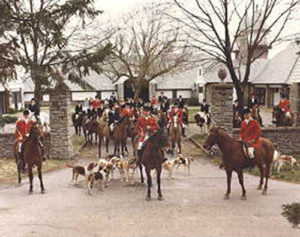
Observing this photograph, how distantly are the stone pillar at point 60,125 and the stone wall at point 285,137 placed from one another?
353 inches

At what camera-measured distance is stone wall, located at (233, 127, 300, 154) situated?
1683 centimetres

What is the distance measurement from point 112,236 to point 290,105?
16790mm

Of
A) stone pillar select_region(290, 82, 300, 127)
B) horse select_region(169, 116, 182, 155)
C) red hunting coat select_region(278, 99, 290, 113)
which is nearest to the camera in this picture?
horse select_region(169, 116, 182, 155)

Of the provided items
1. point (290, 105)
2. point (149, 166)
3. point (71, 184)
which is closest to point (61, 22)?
point (71, 184)


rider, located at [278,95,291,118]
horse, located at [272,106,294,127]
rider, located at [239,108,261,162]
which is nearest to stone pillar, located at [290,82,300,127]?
horse, located at [272,106,294,127]

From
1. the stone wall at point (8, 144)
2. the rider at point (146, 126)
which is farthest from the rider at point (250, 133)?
the stone wall at point (8, 144)

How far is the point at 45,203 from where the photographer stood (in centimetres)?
1013

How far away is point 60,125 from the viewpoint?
1622cm

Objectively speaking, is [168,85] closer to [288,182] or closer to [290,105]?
[290,105]

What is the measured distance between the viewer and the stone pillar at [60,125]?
1609 cm

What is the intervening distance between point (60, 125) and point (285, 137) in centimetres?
1032

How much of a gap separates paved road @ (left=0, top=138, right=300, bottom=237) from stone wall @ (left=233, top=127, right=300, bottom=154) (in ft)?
16.6

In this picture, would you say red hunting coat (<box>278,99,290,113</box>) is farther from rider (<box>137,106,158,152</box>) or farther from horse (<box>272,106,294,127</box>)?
rider (<box>137,106,158,152</box>)

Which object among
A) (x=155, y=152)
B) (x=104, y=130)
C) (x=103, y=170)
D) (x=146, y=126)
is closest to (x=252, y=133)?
(x=155, y=152)
